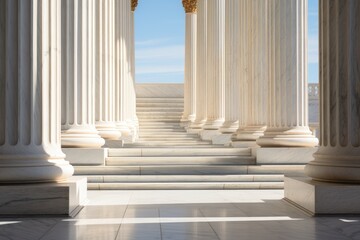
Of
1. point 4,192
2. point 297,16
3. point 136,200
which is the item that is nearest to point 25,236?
point 4,192

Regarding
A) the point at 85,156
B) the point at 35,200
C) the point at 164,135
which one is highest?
the point at 85,156

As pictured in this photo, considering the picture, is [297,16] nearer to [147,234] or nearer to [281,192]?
[281,192]

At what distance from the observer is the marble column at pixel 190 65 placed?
130m

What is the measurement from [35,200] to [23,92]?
5.81m

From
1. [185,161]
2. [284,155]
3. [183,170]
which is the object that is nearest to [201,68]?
[185,161]

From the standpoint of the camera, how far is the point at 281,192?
166 ft

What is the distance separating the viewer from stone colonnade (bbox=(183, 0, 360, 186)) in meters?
36.4

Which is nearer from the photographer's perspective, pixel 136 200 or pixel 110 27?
pixel 136 200

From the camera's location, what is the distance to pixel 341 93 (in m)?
36.8

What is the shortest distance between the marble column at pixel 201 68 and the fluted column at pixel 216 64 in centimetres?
1082

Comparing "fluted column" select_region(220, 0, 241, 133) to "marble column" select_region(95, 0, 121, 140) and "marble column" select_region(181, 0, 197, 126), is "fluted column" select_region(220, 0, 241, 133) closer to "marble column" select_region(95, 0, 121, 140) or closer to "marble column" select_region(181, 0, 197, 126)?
"marble column" select_region(95, 0, 121, 140)

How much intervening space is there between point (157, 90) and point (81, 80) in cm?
10470

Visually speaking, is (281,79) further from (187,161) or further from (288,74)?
(187,161)

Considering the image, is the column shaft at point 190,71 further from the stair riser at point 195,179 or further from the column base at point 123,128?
the stair riser at point 195,179
